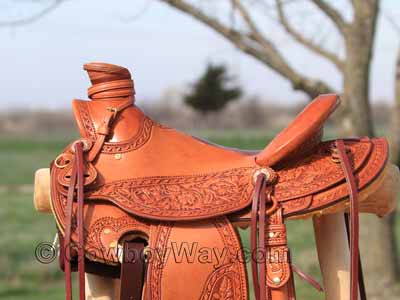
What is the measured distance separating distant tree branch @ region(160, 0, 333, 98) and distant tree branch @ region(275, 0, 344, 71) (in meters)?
0.27

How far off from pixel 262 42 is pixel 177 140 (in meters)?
2.28

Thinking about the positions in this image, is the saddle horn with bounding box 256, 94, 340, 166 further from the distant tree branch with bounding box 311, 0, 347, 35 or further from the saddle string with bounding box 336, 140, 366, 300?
the distant tree branch with bounding box 311, 0, 347, 35

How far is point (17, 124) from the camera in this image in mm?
31547

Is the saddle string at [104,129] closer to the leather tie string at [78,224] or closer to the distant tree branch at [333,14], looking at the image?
the leather tie string at [78,224]

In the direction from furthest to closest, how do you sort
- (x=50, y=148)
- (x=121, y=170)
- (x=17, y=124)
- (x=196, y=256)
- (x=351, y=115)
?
(x=17, y=124), (x=50, y=148), (x=351, y=115), (x=121, y=170), (x=196, y=256)

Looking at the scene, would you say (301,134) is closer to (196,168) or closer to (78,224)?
(196,168)

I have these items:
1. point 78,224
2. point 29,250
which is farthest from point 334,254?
point 29,250

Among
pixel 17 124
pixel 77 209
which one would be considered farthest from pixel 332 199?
pixel 17 124

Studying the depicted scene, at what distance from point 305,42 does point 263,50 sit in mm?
408

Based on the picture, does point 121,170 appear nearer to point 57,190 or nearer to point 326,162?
point 57,190

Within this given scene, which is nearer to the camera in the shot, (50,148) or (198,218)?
(198,218)

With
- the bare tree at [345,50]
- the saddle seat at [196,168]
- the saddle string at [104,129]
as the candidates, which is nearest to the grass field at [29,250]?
the bare tree at [345,50]

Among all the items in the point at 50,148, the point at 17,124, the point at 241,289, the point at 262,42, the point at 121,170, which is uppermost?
the point at 17,124

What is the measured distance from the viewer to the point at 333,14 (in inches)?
146
